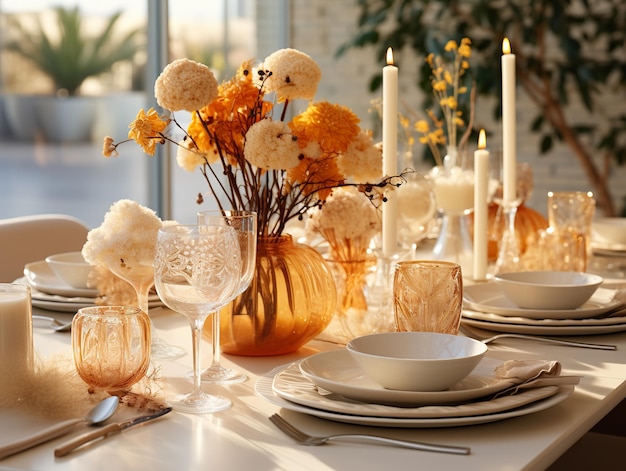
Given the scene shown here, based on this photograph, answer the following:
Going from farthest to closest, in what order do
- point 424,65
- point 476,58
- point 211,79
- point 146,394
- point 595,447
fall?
point 476,58 < point 424,65 < point 595,447 < point 211,79 < point 146,394

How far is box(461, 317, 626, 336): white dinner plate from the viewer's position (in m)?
1.39

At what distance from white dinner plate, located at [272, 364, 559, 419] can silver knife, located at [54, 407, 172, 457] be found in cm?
13

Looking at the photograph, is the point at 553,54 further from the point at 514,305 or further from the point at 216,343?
the point at 216,343

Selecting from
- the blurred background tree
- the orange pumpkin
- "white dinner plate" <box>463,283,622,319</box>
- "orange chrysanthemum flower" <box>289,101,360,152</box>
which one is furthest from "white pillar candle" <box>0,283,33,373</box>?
the blurred background tree

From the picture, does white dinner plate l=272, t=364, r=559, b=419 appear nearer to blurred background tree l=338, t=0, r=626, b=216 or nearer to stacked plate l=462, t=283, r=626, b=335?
stacked plate l=462, t=283, r=626, b=335

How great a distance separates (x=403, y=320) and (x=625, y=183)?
3954mm

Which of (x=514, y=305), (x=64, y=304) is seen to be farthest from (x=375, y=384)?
(x=64, y=304)

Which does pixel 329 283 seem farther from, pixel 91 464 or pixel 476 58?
pixel 476 58

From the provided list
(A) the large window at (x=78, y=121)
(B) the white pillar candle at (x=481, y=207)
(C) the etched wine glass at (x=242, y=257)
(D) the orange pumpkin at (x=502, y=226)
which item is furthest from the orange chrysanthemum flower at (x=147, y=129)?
(A) the large window at (x=78, y=121)

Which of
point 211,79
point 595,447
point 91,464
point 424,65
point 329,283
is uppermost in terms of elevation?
point 424,65

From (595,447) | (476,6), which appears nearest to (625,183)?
(476,6)

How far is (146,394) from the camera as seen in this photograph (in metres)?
1.06

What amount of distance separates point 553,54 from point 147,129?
4.03 metres

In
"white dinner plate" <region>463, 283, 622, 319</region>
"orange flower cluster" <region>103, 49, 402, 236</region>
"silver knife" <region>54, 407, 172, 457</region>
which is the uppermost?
"orange flower cluster" <region>103, 49, 402, 236</region>
